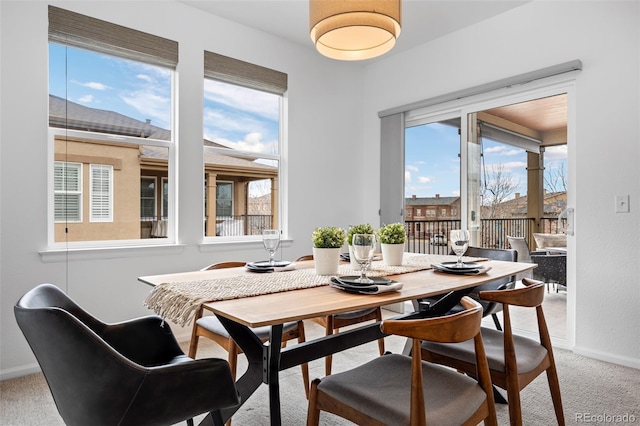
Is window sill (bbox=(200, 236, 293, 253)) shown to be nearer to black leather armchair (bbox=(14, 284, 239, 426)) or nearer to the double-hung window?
the double-hung window

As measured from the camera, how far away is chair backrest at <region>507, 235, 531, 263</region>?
138 inches

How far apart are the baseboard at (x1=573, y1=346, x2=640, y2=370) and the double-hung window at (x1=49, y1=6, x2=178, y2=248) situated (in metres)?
3.23

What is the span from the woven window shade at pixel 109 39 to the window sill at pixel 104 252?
1435mm

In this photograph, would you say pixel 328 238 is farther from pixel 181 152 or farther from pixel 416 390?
pixel 181 152

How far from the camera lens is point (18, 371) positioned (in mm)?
2668

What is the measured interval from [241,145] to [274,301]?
2.71 m

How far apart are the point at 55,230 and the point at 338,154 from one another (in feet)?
8.93

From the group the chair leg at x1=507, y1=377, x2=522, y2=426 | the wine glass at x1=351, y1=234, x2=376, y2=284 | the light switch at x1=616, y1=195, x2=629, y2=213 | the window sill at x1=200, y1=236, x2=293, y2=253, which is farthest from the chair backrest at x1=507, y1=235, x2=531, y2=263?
the wine glass at x1=351, y1=234, x2=376, y2=284

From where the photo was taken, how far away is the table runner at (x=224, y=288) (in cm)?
138

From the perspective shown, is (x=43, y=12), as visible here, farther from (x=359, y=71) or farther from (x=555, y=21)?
(x=555, y=21)

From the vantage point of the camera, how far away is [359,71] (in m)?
4.75

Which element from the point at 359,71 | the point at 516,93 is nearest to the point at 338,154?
the point at 359,71

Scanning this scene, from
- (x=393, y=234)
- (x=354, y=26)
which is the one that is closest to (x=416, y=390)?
(x=393, y=234)

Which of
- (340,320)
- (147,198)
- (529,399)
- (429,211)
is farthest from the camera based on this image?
(429,211)
